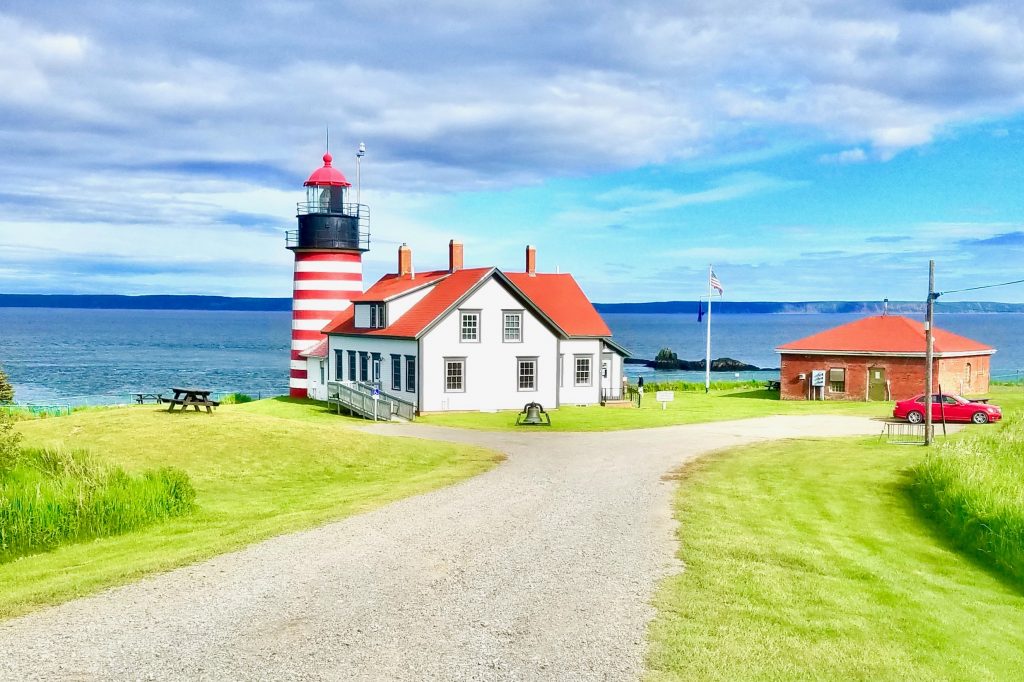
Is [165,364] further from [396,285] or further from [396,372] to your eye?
[396,372]

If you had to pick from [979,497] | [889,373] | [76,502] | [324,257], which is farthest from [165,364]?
[979,497]

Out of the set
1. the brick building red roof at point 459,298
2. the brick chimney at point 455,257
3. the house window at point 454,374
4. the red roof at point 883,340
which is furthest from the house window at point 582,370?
the red roof at point 883,340

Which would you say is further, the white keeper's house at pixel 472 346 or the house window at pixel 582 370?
the house window at pixel 582 370

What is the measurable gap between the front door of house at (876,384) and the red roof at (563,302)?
13.9 m

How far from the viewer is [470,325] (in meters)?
42.5

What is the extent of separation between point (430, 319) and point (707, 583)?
1167 inches

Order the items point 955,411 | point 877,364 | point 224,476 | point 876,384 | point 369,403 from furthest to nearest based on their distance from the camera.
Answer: point 876,384 < point 877,364 < point 369,403 < point 955,411 < point 224,476

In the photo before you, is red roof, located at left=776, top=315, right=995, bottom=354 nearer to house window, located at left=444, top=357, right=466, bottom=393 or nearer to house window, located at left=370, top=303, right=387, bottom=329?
house window, located at left=444, top=357, right=466, bottom=393

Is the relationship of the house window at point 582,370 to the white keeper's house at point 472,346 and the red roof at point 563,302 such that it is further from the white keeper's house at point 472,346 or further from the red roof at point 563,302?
the red roof at point 563,302

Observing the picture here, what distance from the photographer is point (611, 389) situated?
158 ft

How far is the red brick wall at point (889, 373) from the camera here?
4703cm

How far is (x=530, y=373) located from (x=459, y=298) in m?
5.18

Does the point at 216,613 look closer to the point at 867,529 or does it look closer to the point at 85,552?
the point at 85,552

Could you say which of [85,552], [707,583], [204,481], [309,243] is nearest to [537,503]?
[707,583]
